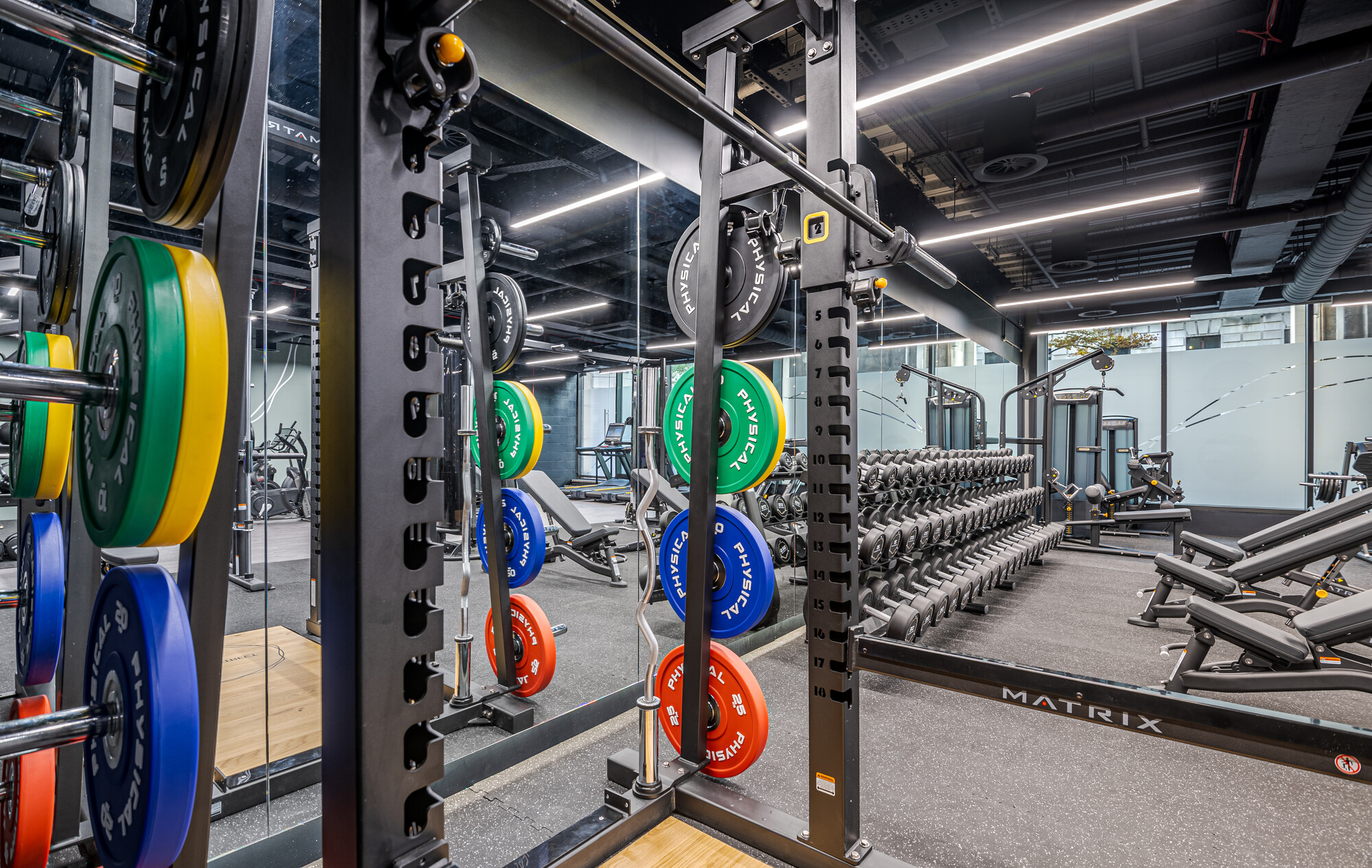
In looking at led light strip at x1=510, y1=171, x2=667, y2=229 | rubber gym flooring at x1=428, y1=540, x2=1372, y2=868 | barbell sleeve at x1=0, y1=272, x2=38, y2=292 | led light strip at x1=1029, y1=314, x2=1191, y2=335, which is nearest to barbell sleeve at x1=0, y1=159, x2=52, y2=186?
barbell sleeve at x1=0, y1=272, x2=38, y2=292

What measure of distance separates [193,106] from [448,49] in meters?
0.29

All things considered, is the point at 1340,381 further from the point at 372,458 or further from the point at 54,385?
the point at 54,385

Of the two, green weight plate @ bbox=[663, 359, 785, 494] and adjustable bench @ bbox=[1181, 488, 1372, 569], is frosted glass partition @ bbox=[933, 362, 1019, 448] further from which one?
green weight plate @ bbox=[663, 359, 785, 494]

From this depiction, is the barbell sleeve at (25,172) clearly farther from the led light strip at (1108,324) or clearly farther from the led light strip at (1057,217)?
the led light strip at (1108,324)

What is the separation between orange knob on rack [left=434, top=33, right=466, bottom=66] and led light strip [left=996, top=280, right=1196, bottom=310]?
957cm

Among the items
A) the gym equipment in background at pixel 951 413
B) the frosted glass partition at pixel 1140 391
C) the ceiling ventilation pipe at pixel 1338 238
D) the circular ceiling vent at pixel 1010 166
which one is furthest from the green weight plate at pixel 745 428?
the frosted glass partition at pixel 1140 391

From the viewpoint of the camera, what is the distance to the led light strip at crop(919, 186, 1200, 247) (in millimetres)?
5188

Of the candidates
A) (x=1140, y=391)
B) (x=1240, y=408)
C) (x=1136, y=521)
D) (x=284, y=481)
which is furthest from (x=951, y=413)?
(x=284, y=481)

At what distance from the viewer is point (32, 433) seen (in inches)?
41.4

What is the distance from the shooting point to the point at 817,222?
5.17 ft

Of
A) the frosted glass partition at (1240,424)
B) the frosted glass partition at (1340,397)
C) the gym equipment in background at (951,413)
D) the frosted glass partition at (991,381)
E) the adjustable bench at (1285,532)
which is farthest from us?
the frosted glass partition at (991,381)

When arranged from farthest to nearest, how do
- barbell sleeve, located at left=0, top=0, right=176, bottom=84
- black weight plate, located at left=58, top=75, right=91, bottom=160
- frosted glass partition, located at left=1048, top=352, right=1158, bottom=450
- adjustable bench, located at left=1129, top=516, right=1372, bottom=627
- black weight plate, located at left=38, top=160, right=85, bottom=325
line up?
1. frosted glass partition, located at left=1048, top=352, right=1158, bottom=450
2. adjustable bench, located at left=1129, top=516, right=1372, bottom=627
3. black weight plate, located at left=58, top=75, right=91, bottom=160
4. black weight plate, located at left=38, top=160, right=85, bottom=325
5. barbell sleeve, located at left=0, top=0, right=176, bottom=84

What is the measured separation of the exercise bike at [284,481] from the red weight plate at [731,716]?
1.29m

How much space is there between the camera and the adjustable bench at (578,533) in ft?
13.8
